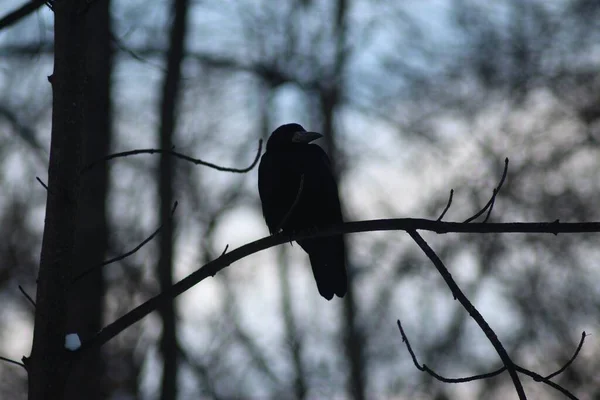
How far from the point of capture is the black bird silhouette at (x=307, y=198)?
4461 mm

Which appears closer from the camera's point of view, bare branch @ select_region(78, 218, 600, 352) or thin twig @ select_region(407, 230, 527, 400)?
thin twig @ select_region(407, 230, 527, 400)

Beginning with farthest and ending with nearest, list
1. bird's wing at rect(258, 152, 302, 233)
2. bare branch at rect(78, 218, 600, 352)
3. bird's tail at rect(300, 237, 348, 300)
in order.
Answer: bird's wing at rect(258, 152, 302, 233), bird's tail at rect(300, 237, 348, 300), bare branch at rect(78, 218, 600, 352)

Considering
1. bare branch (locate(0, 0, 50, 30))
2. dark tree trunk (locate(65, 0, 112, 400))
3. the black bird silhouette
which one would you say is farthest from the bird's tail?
bare branch (locate(0, 0, 50, 30))

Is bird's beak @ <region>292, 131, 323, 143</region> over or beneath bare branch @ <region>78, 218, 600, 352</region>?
over

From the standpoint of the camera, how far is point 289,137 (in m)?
4.99

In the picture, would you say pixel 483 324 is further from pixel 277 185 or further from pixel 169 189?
pixel 169 189

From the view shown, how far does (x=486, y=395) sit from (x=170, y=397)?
691 centimetres

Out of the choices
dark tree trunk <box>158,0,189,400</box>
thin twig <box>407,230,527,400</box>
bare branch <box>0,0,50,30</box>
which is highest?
dark tree trunk <box>158,0,189,400</box>

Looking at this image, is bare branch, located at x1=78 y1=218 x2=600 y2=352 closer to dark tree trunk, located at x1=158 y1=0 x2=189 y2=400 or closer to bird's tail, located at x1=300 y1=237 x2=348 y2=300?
bird's tail, located at x1=300 y1=237 x2=348 y2=300

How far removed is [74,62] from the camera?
9.45ft

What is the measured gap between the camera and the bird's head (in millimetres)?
4949

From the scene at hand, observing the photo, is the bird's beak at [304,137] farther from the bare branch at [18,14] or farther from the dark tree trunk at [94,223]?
the bare branch at [18,14]

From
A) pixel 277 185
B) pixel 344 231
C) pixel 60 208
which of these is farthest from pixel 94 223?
pixel 344 231

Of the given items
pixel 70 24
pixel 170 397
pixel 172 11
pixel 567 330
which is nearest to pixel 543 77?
pixel 567 330
